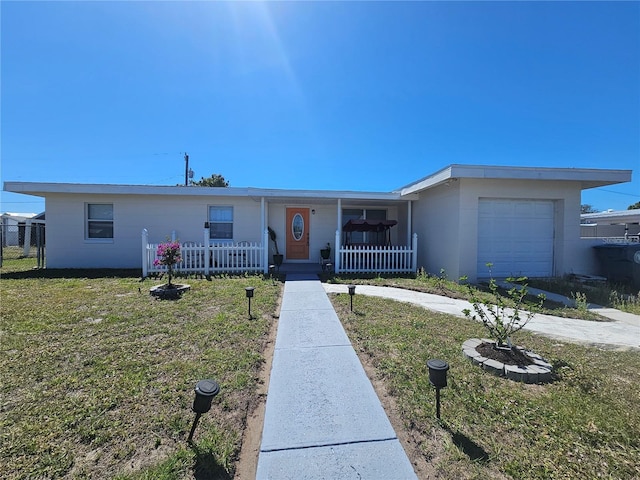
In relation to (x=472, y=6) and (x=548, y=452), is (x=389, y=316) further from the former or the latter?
(x=472, y=6)

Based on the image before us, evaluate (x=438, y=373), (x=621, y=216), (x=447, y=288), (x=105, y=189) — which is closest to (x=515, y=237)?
(x=447, y=288)

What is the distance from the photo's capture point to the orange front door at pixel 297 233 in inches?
454

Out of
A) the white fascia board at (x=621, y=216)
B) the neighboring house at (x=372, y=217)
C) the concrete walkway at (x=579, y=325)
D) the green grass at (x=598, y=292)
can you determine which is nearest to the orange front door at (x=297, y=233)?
the neighboring house at (x=372, y=217)

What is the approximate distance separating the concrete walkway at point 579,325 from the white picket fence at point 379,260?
283 cm

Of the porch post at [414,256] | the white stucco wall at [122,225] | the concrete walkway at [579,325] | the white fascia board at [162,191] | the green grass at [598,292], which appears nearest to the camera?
the concrete walkway at [579,325]

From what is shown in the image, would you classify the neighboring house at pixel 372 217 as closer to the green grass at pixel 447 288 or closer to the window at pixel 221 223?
the window at pixel 221 223

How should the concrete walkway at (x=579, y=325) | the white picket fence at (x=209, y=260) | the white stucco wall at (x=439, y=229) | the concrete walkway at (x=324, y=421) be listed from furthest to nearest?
the white picket fence at (x=209, y=260) < the white stucco wall at (x=439, y=229) < the concrete walkway at (x=579, y=325) < the concrete walkway at (x=324, y=421)

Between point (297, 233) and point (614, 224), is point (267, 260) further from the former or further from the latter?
point (614, 224)

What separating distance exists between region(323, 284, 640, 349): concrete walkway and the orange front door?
17.9ft

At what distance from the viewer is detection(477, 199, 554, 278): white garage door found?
8.03 metres

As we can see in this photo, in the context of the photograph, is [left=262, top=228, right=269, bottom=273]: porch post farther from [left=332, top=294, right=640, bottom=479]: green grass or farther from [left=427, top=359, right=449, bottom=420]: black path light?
[left=427, top=359, right=449, bottom=420]: black path light

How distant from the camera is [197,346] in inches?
141

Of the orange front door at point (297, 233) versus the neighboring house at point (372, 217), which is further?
the orange front door at point (297, 233)

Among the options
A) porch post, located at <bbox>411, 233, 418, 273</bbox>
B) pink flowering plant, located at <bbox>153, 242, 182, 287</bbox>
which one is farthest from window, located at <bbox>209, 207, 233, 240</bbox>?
porch post, located at <bbox>411, 233, 418, 273</bbox>
